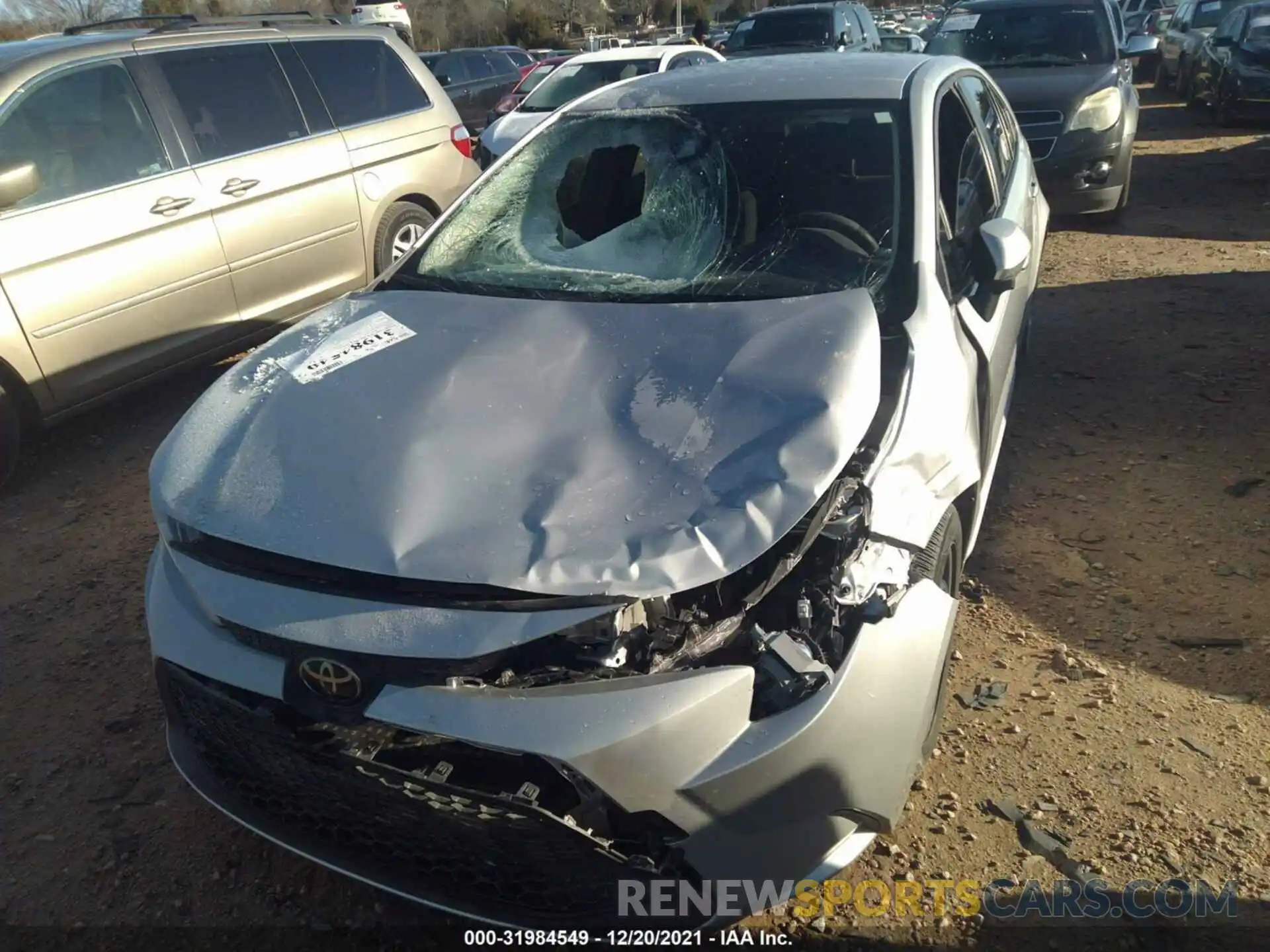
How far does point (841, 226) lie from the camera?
293 cm

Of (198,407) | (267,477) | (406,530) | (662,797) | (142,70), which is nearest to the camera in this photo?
(662,797)

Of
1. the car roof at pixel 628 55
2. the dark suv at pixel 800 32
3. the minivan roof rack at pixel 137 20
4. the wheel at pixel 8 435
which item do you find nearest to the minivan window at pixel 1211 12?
the dark suv at pixel 800 32

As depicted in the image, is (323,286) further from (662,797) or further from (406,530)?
(662,797)

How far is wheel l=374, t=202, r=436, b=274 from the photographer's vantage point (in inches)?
237

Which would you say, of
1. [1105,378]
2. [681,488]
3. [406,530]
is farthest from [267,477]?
[1105,378]

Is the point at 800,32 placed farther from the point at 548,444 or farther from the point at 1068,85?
the point at 548,444

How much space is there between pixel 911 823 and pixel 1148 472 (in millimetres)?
2310

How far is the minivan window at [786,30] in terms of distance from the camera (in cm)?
1182

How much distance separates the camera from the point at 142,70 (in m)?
4.95

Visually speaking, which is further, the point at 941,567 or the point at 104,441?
the point at 104,441

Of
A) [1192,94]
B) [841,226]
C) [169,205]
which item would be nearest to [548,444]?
[841,226]

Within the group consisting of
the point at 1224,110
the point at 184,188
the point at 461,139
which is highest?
the point at 184,188

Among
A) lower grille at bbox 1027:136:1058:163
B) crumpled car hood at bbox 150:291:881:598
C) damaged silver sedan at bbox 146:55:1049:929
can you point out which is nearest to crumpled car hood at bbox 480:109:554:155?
lower grille at bbox 1027:136:1058:163

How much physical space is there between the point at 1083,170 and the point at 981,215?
457 cm
